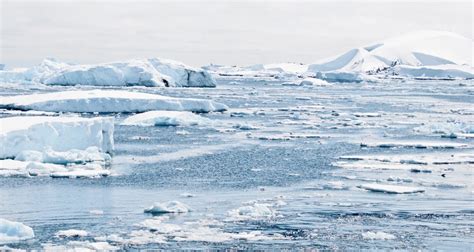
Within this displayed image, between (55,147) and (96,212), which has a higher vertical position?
(55,147)

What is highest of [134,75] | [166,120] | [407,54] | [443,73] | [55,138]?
[407,54]

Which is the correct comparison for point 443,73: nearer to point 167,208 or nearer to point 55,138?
point 55,138

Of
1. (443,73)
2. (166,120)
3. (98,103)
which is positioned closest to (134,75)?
(98,103)

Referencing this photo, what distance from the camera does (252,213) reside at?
9.52m

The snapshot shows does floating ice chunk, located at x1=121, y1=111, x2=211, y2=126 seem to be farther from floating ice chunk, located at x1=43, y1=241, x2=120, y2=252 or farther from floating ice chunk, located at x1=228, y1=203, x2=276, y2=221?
floating ice chunk, located at x1=43, y1=241, x2=120, y2=252

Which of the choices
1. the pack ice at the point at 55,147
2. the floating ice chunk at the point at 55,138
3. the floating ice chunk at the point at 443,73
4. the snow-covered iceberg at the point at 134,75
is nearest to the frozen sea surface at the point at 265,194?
the pack ice at the point at 55,147

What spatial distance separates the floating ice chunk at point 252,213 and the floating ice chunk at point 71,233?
6.04ft

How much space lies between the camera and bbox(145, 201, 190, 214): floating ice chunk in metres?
9.52

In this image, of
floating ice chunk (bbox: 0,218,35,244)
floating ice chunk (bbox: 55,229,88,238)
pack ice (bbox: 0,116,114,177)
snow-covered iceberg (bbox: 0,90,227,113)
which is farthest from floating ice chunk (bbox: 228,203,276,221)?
snow-covered iceberg (bbox: 0,90,227,113)

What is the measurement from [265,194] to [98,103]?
15186 millimetres

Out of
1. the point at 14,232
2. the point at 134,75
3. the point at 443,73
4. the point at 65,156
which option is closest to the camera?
the point at 14,232

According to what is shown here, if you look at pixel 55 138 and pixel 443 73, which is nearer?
pixel 55 138

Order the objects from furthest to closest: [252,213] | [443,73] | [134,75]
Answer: [443,73]
[134,75]
[252,213]

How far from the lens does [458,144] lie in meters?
17.3
